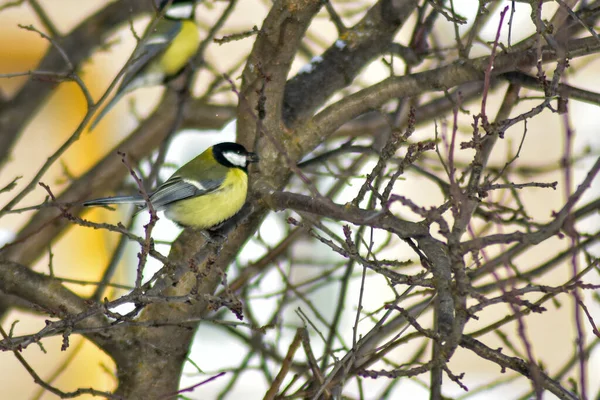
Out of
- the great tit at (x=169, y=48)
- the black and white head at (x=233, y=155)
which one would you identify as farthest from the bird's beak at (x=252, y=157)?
the great tit at (x=169, y=48)

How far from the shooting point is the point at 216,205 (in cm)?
255

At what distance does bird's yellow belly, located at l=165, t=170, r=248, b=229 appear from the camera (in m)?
2.54

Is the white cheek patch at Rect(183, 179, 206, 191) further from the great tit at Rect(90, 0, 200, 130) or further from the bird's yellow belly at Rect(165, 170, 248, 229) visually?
the great tit at Rect(90, 0, 200, 130)

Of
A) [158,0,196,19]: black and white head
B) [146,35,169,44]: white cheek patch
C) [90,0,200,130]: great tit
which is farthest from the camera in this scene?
[158,0,196,19]: black and white head

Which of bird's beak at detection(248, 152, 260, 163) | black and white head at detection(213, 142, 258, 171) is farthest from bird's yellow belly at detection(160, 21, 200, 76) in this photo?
bird's beak at detection(248, 152, 260, 163)

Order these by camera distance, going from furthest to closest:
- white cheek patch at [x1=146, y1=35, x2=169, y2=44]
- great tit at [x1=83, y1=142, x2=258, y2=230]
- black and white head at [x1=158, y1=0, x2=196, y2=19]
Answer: black and white head at [x1=158, y1=0, x2=196, y2=19], white cheek patch at [x1=146, y1=35, x2=169, y2=44], great tit at [x1=83, y1=142, x2=258, y2=230]

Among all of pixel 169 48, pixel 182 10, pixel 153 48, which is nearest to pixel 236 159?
pixel 153 48

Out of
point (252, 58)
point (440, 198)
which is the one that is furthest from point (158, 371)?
point (440, 198)

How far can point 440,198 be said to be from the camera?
533 cm

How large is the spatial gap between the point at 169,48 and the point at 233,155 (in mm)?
1675

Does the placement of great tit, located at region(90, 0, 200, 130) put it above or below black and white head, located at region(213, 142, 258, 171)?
above

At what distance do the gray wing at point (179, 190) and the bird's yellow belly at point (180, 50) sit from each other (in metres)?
1.44

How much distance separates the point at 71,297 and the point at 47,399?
3.30 m

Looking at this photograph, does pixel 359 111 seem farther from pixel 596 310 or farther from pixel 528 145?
pixel 596 310
